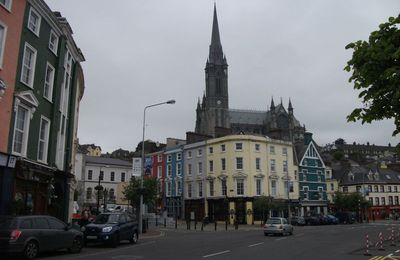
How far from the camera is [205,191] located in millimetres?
62531

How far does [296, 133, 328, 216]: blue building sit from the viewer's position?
68.9 meters

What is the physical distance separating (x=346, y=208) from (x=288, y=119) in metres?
59.6

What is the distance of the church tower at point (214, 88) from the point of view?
133 m

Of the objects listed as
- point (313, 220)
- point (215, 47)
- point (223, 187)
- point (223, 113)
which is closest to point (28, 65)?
point (223, 187)

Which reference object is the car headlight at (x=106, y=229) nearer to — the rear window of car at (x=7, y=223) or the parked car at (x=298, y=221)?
the rear window of car at (x=7, y=223)

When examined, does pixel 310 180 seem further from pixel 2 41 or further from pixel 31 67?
pixel 2 41

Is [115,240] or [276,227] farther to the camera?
[276,227]

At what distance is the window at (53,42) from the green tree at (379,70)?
62.2 ft

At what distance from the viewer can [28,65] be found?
70.9 feet

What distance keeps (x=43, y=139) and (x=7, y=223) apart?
10216 mm

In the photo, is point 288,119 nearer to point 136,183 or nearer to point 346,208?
point 346,208

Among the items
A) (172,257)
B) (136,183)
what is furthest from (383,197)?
(172,257)

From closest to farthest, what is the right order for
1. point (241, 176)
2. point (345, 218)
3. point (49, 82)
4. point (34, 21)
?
1. point (34, 21)
2. point (49, 82)
3. point (241, 176)
4. point (345, 218)

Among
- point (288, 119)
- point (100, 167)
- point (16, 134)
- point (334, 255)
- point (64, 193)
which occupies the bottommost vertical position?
point (334, 255)
